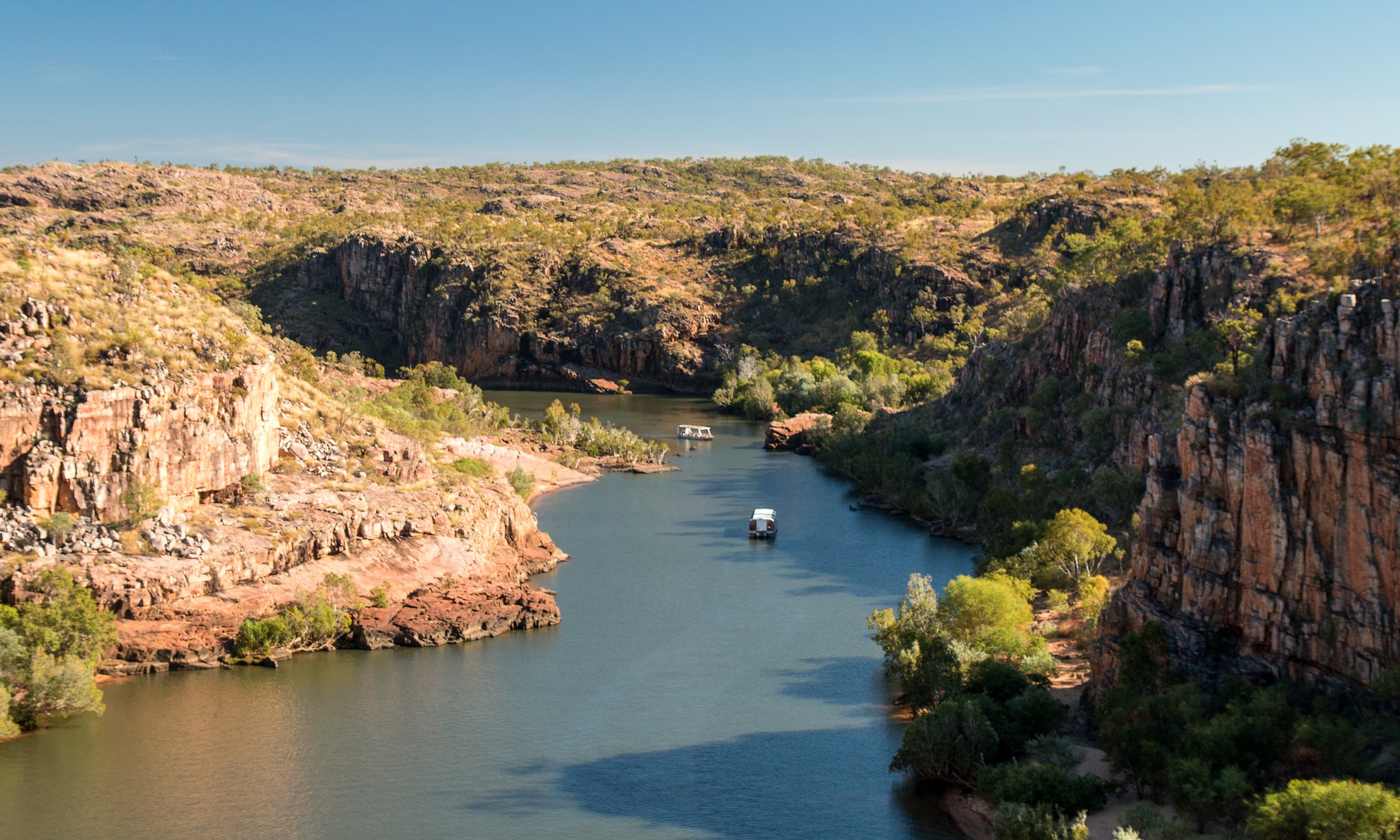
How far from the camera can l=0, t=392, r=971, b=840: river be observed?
36.6 metres

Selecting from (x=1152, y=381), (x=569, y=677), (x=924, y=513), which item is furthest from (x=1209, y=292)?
(x=569, y=677)

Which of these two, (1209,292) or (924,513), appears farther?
(924,513)

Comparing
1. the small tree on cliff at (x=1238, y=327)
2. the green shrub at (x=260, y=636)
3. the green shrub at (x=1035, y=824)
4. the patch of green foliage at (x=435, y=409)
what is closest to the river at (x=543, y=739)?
the green shrub at (x=260, y=636)

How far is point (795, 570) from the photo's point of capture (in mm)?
67125

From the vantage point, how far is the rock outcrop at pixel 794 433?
110312 millimetres

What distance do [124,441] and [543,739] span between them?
67.9 ft

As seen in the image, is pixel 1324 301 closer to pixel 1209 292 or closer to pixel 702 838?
pixel 702 838

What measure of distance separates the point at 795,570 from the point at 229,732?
108 ft

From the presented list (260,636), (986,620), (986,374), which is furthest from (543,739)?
(986,374)

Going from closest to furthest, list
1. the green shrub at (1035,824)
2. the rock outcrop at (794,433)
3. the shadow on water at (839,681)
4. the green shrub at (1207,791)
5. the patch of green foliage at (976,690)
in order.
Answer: the green shrub at (1207,791)
the green shrub at (1035,824)
the patch of green foliage at (976,690)
the shadow on water at (839,681)
the rock outcrop at (794,433)

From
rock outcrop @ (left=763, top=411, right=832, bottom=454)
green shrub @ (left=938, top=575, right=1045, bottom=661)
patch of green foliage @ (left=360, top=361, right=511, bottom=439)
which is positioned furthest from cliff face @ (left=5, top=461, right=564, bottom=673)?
rock outcrop @ (left=763, top=411, right=832, bottom=454)

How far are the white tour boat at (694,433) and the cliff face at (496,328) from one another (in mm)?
42702

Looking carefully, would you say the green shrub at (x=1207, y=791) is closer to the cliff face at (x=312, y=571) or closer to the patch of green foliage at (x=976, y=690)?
the patch of green foliage at (x=976, y=690)

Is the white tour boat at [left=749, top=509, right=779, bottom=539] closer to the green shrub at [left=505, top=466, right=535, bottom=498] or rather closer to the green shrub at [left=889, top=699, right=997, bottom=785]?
the green shrub at [left=505, top=466, right=535, bottom=498]
